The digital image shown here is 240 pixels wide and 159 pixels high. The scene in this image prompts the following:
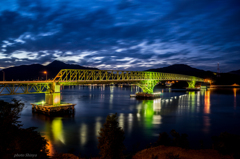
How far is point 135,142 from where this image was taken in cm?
2448

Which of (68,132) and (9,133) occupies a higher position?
(9,133)

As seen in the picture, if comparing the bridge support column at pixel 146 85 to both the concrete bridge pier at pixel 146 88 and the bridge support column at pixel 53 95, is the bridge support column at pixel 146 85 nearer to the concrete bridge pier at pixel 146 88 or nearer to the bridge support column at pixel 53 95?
the concrete bridge pier at pixel 146 88

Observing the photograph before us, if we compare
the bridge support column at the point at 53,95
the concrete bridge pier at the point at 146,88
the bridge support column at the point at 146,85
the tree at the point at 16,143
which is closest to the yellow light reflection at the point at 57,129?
the bridge support column at the point at 53,95

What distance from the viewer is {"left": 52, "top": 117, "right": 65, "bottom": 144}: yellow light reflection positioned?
26370 mm

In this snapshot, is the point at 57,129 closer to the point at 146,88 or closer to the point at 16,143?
the point at 16,143

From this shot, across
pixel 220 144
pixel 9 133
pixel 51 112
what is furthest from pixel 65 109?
pixel 220 144

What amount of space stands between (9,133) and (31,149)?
2.35 m

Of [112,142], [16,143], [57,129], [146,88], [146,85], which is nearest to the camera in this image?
[16,143]

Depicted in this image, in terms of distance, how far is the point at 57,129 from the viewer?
31.1 meters

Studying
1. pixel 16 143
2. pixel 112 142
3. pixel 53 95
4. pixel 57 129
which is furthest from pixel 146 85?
pixel 16 143

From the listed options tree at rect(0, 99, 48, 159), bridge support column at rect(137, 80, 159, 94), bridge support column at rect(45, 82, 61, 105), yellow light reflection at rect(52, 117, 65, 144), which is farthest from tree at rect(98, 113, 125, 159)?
bridge support column at rect(137, 80, 159, 94)

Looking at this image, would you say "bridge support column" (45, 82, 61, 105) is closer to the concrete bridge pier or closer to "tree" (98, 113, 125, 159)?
"tree" (98, 113, 125, 159)

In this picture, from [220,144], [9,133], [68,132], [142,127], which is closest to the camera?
[9,133]

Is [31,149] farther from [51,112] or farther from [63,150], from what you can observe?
[51,112]
